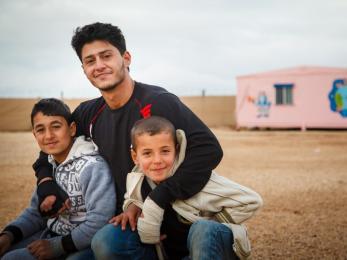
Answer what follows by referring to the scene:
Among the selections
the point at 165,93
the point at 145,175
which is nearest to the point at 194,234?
the point at 145,175

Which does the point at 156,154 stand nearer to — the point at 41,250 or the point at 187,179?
the point at 187,179

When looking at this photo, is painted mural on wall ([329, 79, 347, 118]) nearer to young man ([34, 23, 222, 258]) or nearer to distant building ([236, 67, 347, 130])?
distant building ([236, 67, 347, 130])

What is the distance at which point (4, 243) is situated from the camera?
109 inches

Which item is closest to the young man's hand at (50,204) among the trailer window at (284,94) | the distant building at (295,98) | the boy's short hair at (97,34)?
the boy's short hair at (97,34)

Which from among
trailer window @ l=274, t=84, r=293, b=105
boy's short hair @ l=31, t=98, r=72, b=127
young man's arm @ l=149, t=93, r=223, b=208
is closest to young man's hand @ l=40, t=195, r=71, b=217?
boy's short hair @ l=31, t=98, r=72, b=127

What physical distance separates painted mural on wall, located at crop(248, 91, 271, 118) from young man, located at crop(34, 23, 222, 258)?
18.8 meters

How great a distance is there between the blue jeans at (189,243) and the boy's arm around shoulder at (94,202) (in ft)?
0.63

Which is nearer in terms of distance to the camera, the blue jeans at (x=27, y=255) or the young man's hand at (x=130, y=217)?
the young man's hand at (x=130, y=217)

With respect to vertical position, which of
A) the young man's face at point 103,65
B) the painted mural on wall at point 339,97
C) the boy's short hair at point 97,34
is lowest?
the painted mural on wall at point 339,97

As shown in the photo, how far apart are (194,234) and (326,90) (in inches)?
757

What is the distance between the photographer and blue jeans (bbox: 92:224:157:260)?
2311mm

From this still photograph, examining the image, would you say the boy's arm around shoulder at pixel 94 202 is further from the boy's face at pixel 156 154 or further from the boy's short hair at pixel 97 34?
the boy's short hair at pixel 97 34

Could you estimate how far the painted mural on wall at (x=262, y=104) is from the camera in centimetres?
2122

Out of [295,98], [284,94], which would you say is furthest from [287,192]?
[284,94]
